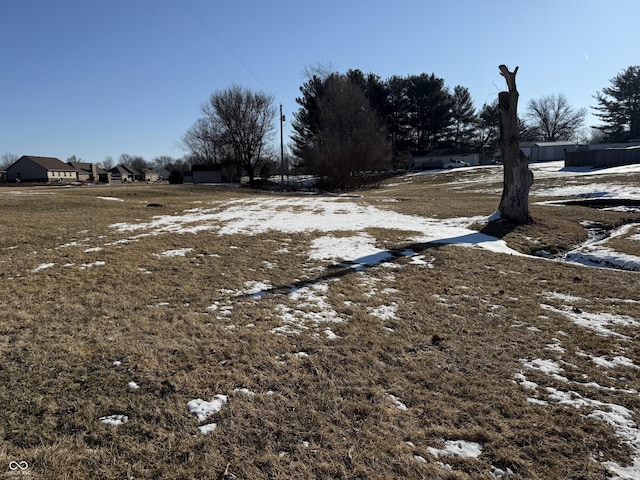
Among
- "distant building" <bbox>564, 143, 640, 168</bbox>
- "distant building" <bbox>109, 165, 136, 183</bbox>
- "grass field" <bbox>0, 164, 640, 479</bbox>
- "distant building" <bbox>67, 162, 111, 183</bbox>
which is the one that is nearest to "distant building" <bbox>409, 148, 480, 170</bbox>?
"distant building" <bbox>564, 143, 640, 168</bbox>

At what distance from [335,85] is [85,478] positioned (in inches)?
1775

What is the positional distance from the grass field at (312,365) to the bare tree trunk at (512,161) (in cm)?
426

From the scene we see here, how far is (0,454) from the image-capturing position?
89.2 inches

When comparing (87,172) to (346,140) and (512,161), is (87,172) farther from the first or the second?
(512,161)

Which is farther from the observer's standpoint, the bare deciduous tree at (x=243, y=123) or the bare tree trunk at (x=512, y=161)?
the bare deciduous tree at (x=243, y=123)

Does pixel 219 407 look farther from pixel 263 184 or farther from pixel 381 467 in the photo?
pixel 263 184

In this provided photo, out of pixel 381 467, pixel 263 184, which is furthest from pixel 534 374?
pixel 263 184

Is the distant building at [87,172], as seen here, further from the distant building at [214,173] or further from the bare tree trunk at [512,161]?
the bare tree trunk at [512,161]

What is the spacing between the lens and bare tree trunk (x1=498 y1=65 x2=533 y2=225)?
11.7m

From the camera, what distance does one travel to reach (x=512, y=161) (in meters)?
12.0

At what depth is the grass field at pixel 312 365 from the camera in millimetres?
2356

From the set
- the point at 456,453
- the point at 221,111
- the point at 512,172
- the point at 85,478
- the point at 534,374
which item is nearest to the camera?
the point at 85,478

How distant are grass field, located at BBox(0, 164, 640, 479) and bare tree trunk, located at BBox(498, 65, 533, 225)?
4.26 meters

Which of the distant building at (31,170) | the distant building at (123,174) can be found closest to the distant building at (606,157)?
the distant building at (31,170)
